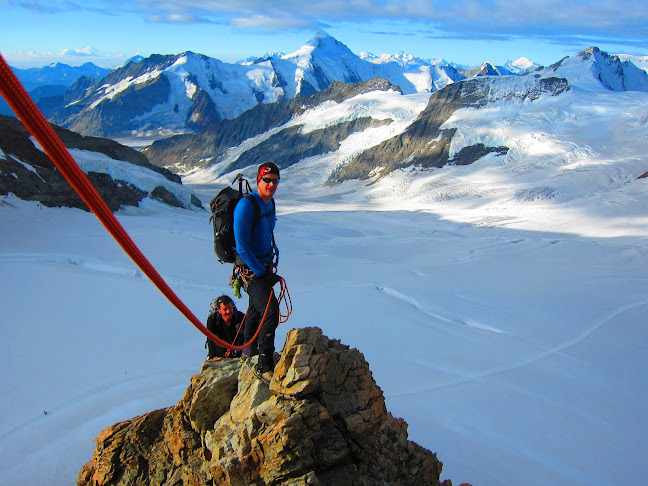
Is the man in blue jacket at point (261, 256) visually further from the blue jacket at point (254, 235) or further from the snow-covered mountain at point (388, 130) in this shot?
the snow-covered mountain at point (388, 130)

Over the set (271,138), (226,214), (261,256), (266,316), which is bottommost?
(271,138)

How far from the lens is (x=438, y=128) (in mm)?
80000

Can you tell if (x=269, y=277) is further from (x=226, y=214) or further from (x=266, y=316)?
(x=226, y=214)

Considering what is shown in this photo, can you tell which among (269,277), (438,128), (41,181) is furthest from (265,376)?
(438,128)

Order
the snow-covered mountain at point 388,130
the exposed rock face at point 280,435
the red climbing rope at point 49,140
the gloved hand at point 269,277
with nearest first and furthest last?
the red climbing rope at point 49,140, the exposed rock face at point 280,435, the gloved hand at point 269,277, the snow-covered mountain at point 388,130

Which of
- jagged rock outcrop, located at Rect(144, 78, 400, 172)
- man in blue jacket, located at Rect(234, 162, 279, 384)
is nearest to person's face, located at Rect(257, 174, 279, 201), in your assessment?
man in blue jacket, located at Rect(234, 162, 279, 384)

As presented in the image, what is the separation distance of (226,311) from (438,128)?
264 feet

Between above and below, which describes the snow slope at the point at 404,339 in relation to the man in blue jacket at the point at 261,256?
below

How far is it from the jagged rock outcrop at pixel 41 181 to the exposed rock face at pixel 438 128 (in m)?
51.0

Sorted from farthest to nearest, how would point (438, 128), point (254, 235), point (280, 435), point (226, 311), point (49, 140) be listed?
point (438, 128) < point (226, 311) < point (254, 235) < point (280, 435) < point (49, 140)

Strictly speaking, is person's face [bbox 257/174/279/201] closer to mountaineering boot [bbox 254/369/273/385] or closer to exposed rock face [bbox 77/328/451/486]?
exposed rock face [bbox 77/328/451/486]

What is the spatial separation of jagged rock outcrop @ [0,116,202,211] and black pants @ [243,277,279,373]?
58.5ft

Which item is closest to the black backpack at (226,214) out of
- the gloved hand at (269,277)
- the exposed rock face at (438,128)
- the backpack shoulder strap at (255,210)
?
the backpack shoulder strap at (255,210)

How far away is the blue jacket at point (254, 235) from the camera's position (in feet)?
13.1
